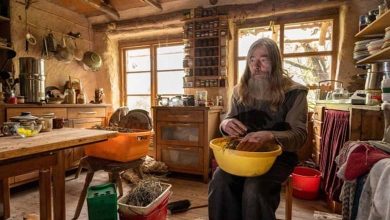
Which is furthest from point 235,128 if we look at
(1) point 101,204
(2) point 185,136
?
(2) point 185,136

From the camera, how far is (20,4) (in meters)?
2.76

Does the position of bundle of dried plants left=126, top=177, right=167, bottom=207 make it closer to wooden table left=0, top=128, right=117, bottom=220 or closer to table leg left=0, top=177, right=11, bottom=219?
wooden table left=0, top=128, right=117, bottom=220

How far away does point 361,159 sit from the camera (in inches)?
38.1

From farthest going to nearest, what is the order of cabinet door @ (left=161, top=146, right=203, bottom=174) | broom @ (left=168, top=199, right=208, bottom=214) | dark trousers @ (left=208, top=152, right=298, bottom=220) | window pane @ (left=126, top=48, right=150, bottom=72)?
window pane @ (left=126, top=48, right=150, bottom=72) → cabinet door @ (left=161, top=146, right=203, bottom=174) → broom @ (left=168, top=199, right=208, bottom=214) → dark trousers @ (left=208, top=152, right=298, bottom=220)

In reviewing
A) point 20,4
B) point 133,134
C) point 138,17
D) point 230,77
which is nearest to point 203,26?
point 230,77

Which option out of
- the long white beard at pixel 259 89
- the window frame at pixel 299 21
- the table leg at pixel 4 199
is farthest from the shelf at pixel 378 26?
the table leg at pixel 4 199

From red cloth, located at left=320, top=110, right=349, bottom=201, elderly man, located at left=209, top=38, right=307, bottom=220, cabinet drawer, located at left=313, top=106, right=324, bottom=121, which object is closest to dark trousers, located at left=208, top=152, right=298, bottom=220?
elderly man, located at left=209, top=38, right=307, bottom=220

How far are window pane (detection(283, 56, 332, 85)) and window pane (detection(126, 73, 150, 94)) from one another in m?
2.15

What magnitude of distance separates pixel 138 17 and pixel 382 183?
3.50 meters

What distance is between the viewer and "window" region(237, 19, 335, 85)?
2.76 meters

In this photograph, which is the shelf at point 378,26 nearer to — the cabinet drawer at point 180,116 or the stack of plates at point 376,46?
the stack of plates at point 376,46

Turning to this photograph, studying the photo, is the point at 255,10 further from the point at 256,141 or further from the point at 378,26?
the point at 256,141

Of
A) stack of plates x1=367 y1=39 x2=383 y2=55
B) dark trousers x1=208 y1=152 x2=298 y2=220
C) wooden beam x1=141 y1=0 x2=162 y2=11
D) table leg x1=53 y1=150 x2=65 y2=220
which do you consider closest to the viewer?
dark trousers x1=208 y1=152 x2=298 y2=220

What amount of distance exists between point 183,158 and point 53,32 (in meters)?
2.51
